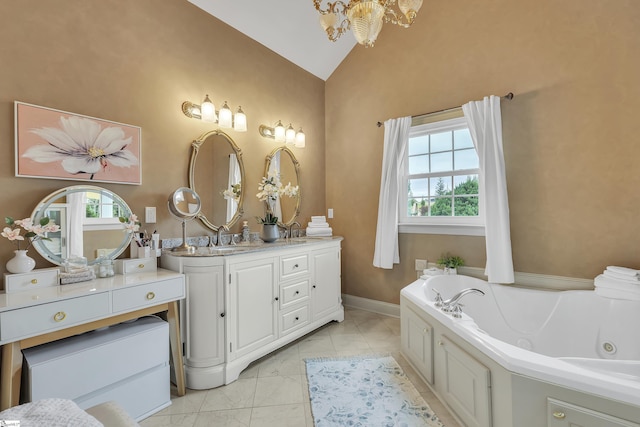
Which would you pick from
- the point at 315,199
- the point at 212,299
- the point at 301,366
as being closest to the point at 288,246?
the point at 212,299

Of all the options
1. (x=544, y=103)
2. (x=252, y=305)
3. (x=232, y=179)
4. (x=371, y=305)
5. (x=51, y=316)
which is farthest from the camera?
(x=371, y=305)

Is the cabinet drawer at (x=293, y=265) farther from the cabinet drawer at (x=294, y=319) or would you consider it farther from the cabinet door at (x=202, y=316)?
the cabinet door at (x=202, y=316)

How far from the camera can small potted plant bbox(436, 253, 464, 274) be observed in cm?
268

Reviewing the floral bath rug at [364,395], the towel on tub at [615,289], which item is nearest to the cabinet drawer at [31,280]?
the floral bath rug at [364,395]

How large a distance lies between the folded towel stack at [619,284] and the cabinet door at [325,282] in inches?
81.3

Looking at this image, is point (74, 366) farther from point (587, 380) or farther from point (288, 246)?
point (587, 380)

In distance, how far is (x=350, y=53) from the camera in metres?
3.58

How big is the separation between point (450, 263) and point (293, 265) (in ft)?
4.86

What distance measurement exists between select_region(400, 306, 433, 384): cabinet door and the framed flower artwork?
7.37 ft

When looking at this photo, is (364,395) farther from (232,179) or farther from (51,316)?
(232,179)

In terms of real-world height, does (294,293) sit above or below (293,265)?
below

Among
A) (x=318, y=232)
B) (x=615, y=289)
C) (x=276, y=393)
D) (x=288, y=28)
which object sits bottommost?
(x=276, y=393)

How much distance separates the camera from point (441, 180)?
301cm

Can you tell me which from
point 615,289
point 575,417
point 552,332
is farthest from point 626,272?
point 575,417
